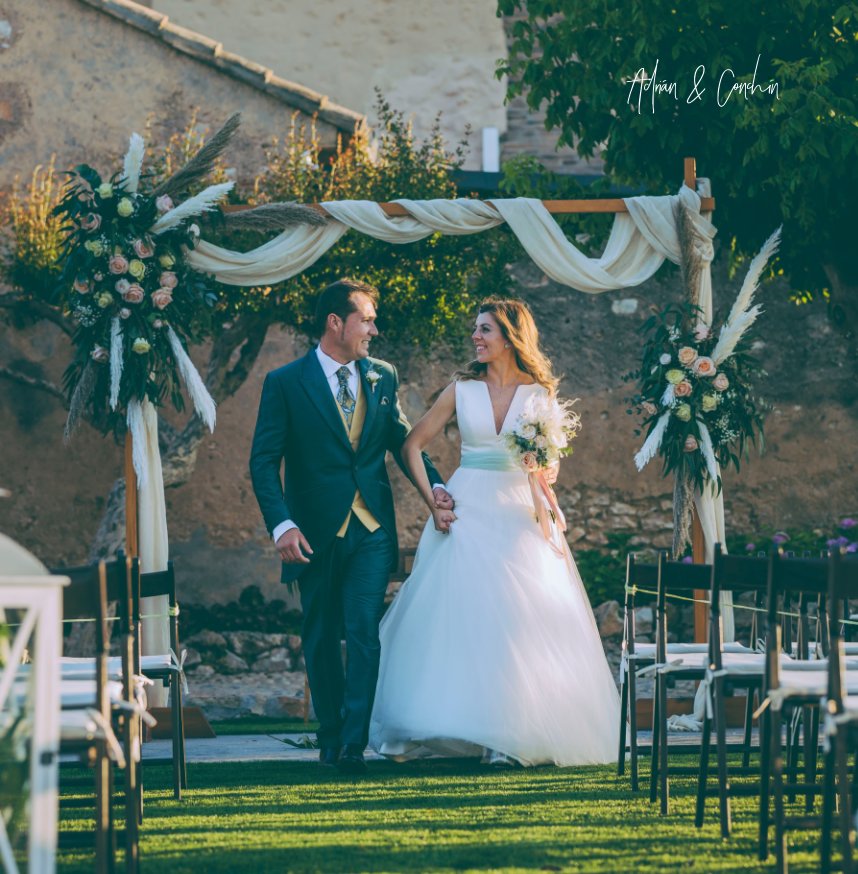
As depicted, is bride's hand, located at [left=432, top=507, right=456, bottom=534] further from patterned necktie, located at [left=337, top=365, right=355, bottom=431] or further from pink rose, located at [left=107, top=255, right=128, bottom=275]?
pink rose, located at [left=107, top=255, right=128, bottom=275]

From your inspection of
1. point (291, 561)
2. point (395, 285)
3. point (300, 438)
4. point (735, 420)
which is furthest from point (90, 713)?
point (395, 285)

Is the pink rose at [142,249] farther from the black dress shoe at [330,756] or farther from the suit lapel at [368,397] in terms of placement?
the black dress shoe at [330,756]

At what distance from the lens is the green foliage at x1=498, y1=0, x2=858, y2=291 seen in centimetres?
936

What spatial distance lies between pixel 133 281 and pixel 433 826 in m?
4.47

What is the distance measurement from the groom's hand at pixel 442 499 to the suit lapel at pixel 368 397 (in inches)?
18.2

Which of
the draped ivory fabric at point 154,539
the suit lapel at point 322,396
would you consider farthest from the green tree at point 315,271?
the suit lapel at point 322,396

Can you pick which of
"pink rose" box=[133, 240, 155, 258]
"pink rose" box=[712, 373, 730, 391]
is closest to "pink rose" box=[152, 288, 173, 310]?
"pink rose" box=[133, 240, 155, 258]

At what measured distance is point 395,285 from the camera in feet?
33.0

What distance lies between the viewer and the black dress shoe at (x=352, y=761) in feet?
19.6

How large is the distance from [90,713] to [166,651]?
4.56 meters

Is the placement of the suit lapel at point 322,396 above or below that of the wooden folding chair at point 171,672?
above

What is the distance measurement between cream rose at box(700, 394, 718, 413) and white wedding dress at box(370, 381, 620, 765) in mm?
1979

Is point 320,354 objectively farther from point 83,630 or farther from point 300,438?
point 83,630

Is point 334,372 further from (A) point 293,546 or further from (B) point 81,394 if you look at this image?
(B) point 81,394
